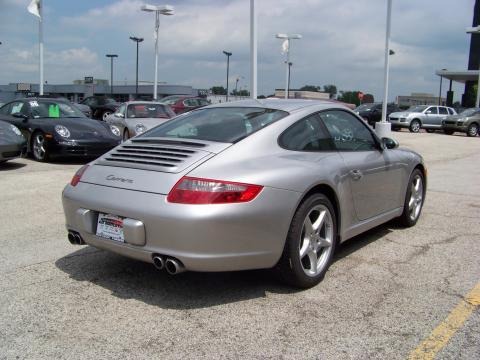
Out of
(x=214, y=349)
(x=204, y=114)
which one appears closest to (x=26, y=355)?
(x=214, y=349)

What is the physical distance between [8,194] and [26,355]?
16.6 feet

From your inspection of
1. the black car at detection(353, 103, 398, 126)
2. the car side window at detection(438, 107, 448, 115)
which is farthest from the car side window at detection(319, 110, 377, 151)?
the car side window at detection(438, 107, 448, 115)

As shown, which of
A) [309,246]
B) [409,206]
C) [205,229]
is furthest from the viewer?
[409,206]

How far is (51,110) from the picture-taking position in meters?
11.3

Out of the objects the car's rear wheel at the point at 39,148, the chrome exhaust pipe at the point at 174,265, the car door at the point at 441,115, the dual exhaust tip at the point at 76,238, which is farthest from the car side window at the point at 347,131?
the car door at the point at 441,115

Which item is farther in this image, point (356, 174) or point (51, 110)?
point (51, 110)

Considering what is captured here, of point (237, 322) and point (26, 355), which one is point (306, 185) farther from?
point (26, 355)

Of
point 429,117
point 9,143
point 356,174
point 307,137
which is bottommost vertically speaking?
point 9,143

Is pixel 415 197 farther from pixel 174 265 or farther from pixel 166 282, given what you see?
pixel 174 265

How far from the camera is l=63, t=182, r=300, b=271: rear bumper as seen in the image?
3305mm

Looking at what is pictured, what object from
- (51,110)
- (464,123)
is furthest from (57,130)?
(464,123)

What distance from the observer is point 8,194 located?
291 inches

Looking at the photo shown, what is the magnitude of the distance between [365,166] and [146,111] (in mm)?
10175

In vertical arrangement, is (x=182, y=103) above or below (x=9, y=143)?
above
